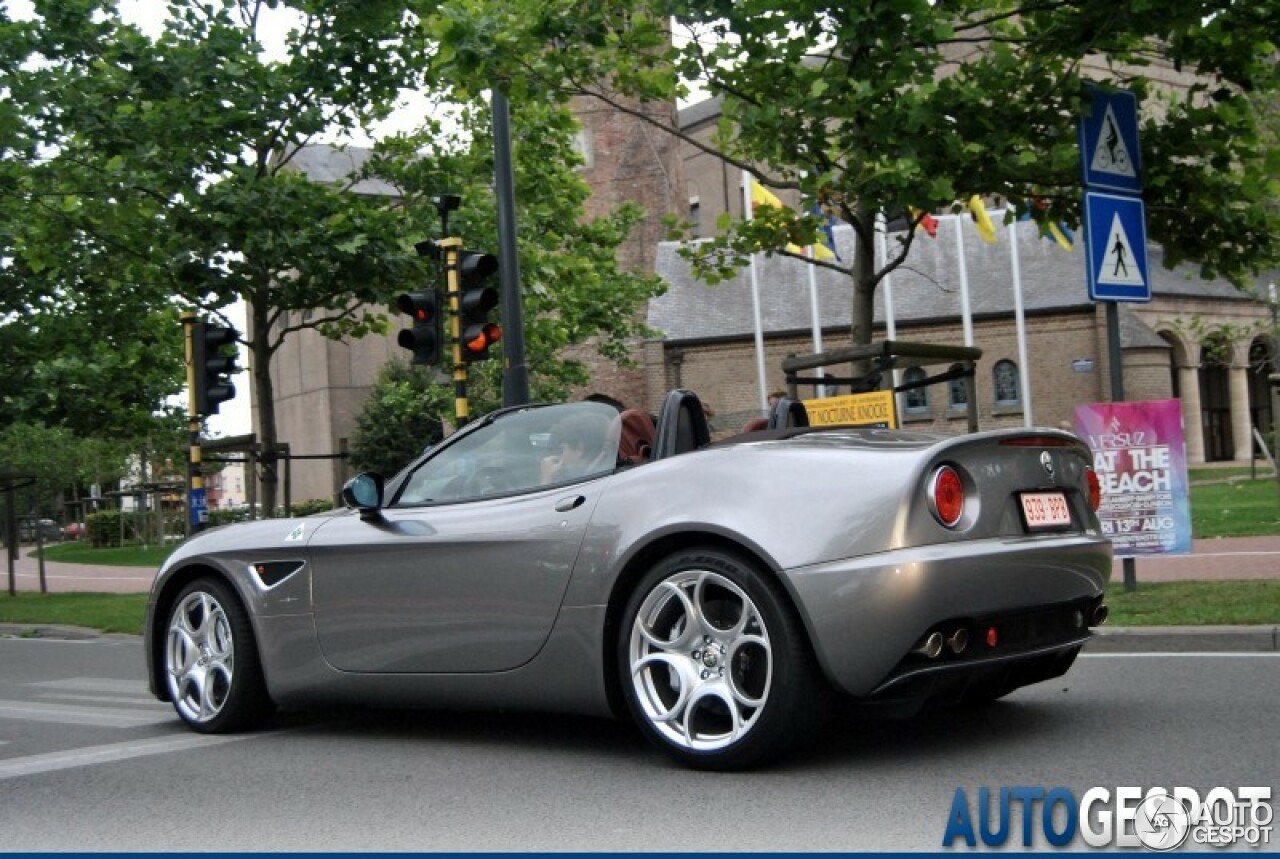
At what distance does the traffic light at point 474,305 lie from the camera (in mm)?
13133

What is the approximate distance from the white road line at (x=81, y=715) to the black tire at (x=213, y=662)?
548mm

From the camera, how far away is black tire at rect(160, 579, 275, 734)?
279 inches

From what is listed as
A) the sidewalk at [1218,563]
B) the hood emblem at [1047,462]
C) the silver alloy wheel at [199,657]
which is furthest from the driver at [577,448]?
the sidewalk at [1218,563]

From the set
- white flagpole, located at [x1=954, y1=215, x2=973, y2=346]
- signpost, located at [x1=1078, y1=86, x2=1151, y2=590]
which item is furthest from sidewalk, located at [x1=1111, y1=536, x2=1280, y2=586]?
white flagpole, located at [x1=954, y1=215, x2=973, y2=346]

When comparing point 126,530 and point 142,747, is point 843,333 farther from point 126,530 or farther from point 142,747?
point 142,747

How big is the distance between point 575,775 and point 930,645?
1.39 meters

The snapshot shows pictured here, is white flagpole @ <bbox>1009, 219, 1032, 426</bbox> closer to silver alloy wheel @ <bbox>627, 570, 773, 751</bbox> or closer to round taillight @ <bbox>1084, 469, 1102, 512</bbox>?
round taillight @ <bbox>1084, 469, 1102, 512</bbox>

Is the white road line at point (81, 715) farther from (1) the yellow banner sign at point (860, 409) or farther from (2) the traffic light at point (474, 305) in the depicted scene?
(1) the yellow banner sign at point (860, 409)

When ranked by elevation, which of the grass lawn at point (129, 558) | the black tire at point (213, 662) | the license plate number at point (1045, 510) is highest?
the license plate number at point (1045, 510)

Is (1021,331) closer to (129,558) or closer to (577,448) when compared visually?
(129,558)

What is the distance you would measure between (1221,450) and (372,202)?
5154 centimetres

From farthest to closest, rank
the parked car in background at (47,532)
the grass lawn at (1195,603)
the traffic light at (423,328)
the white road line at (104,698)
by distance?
the parked car in background at (47,532)
the traffic light at (423,328)
the grass lawn at (1195,603)
the white road line at (104,698)

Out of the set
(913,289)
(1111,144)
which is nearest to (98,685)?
(1111,144)

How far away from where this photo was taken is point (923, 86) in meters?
11.6
